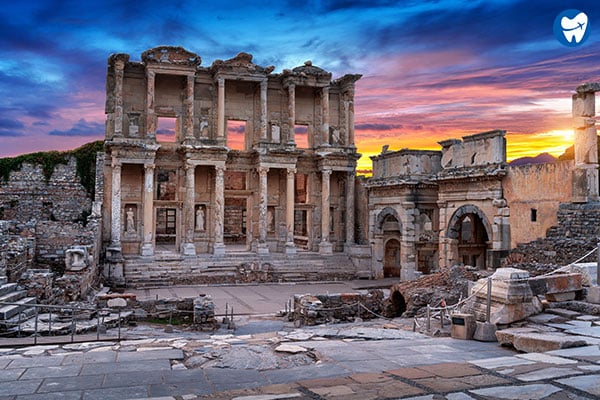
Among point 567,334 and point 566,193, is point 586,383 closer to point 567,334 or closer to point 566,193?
point 567,334

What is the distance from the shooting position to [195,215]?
1254 inches

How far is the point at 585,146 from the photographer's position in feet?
58.6

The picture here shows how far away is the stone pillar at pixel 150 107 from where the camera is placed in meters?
29.7

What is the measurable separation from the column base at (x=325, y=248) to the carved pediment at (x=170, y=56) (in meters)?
12.3

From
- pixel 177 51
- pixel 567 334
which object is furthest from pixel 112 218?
pixel 567 334

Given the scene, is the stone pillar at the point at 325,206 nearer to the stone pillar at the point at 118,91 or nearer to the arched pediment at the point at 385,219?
the arched pediment at the point at 385,219

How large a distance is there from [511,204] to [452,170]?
11.0 ft

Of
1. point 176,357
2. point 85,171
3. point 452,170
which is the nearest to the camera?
point 176,357

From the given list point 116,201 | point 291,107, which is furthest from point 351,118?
point 116,201

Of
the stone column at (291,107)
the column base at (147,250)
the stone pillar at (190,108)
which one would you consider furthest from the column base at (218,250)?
the stone column at (291,107)

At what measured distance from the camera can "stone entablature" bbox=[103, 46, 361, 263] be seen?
97.1ft

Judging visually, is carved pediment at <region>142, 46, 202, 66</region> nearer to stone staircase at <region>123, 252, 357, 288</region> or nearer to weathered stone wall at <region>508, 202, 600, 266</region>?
stone staircase at <region>123, 252, 357, 288</region>

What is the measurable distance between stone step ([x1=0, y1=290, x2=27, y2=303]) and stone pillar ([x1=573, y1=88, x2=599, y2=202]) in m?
16.8

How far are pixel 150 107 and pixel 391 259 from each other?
50.9ft
